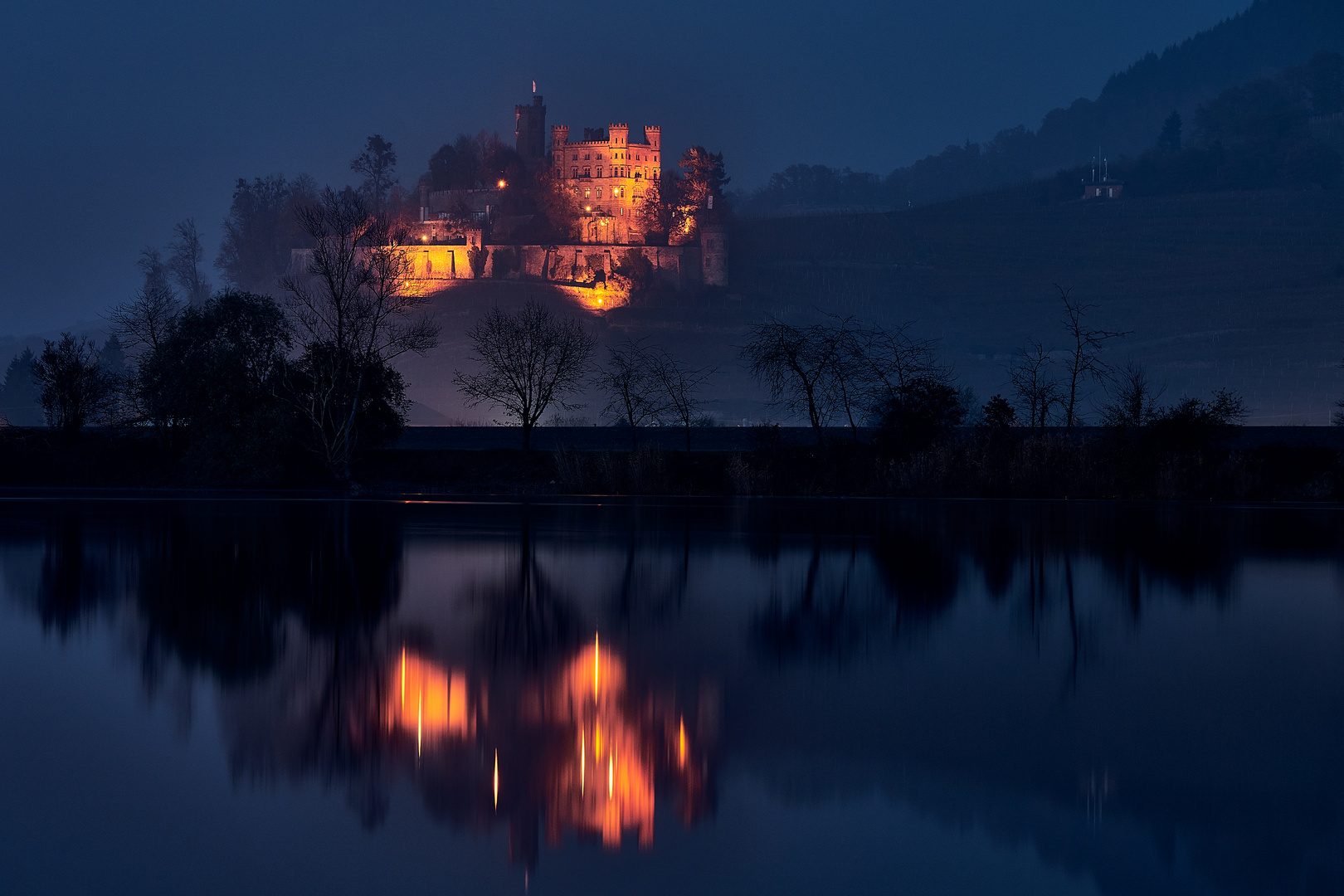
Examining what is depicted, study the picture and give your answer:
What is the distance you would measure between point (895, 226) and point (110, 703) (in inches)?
6995

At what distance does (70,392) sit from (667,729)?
35.5 meters

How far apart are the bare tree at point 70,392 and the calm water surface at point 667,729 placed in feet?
82.7

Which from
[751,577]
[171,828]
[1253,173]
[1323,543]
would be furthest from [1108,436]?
[1253,173]

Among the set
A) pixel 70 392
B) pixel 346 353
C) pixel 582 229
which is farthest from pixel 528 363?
pixel 582 229

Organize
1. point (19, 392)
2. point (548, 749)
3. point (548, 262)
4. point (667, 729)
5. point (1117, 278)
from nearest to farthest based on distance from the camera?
point (548, 749), point (667, 729), point (19, 392), point (548, 262), point (1117, 278)

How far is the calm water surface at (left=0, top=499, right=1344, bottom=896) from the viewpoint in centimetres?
464

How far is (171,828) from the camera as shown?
16.1 ft

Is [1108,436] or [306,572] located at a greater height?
[1108,436]

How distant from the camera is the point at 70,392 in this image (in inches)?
1438

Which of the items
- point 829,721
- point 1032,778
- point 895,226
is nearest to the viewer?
point 1032,778

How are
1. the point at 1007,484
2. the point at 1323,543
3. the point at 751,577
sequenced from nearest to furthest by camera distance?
the point at 751,577 < the point at 1323,543 < the point at 1007,484

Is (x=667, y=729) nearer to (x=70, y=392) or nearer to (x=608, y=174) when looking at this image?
(x=70, y=392)

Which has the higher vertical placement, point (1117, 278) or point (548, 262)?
point (548, 262)

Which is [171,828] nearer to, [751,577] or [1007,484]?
[751,577]
